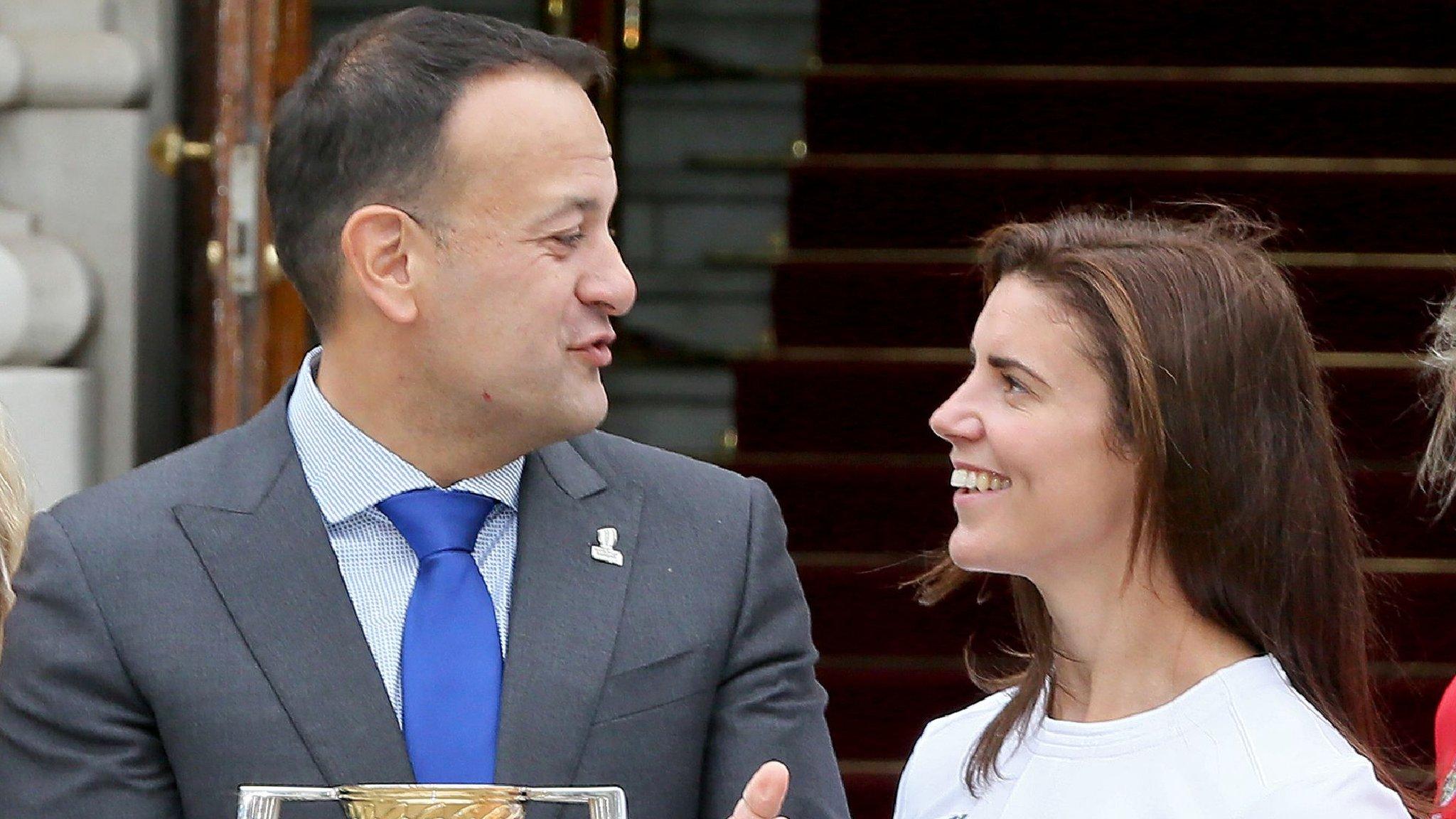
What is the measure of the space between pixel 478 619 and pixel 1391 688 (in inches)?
102

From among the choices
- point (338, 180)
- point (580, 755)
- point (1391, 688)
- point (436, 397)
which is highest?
point (338, 180)

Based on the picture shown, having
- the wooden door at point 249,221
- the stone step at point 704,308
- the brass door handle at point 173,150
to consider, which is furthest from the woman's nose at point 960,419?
the stone step at point 704,308

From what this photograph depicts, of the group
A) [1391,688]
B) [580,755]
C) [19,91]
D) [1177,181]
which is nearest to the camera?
[580,755]

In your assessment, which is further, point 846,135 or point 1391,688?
point 846,135

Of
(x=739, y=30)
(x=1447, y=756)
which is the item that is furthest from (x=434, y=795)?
(x=739, y=30)

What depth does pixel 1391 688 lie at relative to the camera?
3801 millimetres

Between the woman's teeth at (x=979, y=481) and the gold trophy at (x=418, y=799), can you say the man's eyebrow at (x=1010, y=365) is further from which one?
the gold trophy at (x=418, y=799)

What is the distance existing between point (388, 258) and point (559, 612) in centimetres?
32

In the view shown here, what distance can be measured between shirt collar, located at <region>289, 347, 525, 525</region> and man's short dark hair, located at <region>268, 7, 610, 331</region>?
10cm

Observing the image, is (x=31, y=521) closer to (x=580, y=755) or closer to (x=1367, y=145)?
(x=580, y=755)

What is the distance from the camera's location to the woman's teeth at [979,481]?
179 centimetres

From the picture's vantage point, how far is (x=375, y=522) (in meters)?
1.68

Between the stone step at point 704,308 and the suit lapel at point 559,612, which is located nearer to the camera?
the suit lapel at point 559,612

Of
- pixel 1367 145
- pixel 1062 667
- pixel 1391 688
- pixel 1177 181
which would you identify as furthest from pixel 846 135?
pixel 1062 667
